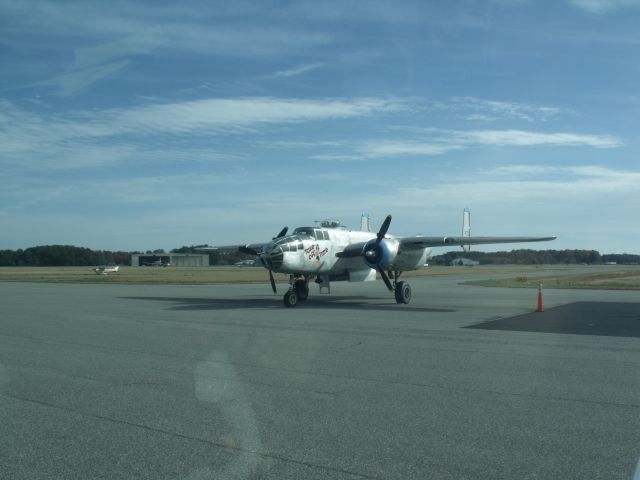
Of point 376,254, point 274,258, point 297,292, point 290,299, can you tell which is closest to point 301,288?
point 297,292

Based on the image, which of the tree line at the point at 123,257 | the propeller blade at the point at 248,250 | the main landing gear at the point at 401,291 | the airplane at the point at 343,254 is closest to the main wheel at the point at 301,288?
the airplane at the point at 343,254

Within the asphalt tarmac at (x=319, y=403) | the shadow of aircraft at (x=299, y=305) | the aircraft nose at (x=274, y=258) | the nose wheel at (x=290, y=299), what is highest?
the aircraft nose at (x=274, y=258)

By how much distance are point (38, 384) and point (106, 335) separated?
21.4 ft

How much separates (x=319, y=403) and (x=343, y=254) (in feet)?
61.8

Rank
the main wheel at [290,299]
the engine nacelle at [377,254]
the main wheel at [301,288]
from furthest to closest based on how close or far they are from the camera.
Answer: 1. the main wheel at [301,288]
2. the engine nacelle at [377,254]
3. the main wheel at [290,299]

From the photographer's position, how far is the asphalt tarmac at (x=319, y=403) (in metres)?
6.06

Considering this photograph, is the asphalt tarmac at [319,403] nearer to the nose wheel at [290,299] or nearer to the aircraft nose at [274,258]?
the aircraft nose at [274,258]

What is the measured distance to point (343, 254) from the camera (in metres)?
27.3

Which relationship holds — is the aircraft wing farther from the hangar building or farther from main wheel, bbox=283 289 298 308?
the hangar building

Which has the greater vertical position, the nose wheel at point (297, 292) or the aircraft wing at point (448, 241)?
the aircraft wing at point (448, 241)

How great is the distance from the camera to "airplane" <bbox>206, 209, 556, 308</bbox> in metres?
25.0

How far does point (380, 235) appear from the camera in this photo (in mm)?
26266

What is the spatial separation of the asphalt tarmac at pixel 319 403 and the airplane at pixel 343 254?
25.3 feet

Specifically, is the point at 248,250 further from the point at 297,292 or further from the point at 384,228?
the point at 384,228
